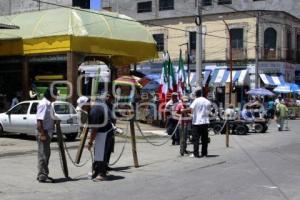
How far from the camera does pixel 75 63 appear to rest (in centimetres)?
2764

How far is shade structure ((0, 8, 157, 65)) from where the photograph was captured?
27453 millimetres

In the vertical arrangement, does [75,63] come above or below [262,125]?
above

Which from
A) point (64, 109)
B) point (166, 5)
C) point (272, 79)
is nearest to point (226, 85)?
point (272, 79)

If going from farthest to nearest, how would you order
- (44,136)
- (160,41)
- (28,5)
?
(160,41), (28,5), (44,136)

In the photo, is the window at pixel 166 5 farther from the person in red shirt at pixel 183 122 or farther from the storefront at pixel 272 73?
the person in red shirt at pixel 183 122

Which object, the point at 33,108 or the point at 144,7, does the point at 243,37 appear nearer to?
the point at 144,7

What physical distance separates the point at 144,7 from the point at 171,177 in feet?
174

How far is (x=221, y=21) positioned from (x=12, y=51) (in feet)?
91.3

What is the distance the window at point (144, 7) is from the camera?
63.8m

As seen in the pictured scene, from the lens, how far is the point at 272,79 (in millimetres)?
52219

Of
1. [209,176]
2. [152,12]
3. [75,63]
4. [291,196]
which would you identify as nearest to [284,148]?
[209,176]

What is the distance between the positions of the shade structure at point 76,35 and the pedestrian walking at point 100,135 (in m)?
14.9

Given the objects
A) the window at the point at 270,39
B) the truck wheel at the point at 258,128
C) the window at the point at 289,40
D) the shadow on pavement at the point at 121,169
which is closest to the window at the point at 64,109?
the shadow on pavement at the point at 121,169

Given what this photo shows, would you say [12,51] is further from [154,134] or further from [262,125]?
[262,125]
